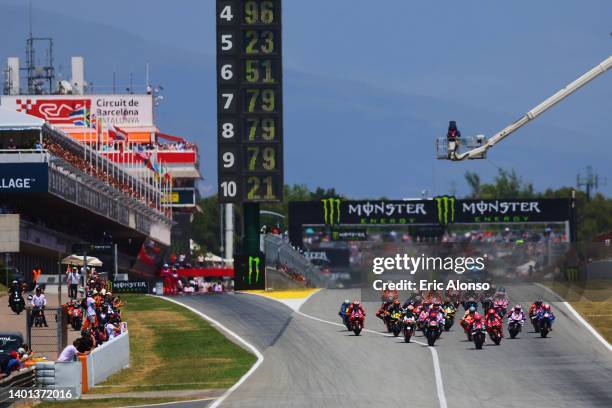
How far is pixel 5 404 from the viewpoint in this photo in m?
31.0

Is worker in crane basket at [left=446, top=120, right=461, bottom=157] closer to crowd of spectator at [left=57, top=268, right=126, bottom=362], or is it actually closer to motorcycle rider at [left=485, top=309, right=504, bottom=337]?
motorcycle rider at [left=485, top=309, right=504, bottom=337]

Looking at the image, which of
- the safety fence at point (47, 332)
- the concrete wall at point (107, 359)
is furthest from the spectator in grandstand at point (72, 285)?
the concrete wall at point (107, 359)

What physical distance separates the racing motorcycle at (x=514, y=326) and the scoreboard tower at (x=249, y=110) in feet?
39.5

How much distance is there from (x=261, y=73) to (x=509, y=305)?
14.2 meters

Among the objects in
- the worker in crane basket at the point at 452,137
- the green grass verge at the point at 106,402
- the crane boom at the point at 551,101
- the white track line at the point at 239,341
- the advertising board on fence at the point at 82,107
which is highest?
the advertising board on fence at the point at 82,107

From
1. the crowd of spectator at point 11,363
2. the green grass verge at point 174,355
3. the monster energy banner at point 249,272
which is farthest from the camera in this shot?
the monster energy banner at point 249,272

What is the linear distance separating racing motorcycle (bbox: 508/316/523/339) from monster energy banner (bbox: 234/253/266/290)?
12.0 m

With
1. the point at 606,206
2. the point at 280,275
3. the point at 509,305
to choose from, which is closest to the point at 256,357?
the point at 509,305

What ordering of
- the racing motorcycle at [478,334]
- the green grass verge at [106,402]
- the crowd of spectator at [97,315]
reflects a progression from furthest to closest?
the racing motorcycle at [478,334] → the crowd of spectator at [97,315] → the green grass verge at [106,402]

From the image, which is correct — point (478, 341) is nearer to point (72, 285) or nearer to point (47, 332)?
point (47, 332)

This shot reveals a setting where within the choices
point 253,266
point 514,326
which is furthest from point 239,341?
point 514,326

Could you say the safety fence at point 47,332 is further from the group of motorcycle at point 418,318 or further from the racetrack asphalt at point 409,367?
the group of motorcycle at point 418,318

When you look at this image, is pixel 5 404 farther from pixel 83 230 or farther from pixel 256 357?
pixel 83 230

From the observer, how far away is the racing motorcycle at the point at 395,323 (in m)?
51.7
